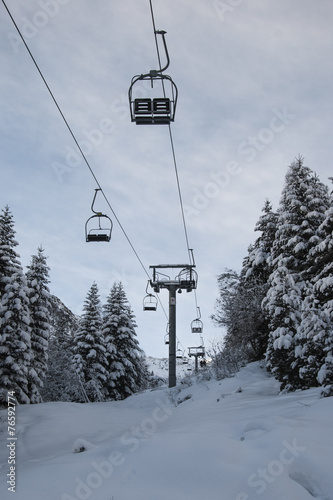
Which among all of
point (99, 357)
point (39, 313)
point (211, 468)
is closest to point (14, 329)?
point (39, 313)

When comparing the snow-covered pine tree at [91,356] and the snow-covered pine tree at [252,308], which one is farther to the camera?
the snow-covered pine tree at [91,356]

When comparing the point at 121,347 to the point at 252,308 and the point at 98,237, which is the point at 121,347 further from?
the point at 98,237

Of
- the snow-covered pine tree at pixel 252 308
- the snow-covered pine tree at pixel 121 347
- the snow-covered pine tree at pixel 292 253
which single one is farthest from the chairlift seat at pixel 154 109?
the snow-covered pine tree at pixel 121 347

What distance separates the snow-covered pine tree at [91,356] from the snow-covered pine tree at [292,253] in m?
17.5

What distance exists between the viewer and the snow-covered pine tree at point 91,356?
31.4 meters

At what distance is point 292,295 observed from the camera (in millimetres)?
13516

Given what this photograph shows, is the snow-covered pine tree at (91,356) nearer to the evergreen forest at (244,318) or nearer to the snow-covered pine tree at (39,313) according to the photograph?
the evergreen forest at (244,318)

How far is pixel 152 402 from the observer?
2039 cm

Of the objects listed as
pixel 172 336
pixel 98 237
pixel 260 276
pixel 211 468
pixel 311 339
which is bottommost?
pixel 211 468

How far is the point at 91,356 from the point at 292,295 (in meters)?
22.0

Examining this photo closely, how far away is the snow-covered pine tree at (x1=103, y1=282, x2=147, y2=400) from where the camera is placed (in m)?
34.0

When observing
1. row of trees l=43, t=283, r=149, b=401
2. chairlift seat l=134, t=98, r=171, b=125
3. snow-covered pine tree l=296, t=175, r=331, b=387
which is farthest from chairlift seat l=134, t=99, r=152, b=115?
row of trees l=43, t=283, r=149, b=401

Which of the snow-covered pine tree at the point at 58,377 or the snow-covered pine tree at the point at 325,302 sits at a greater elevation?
the snow-covered pine tree at the point at 325,302

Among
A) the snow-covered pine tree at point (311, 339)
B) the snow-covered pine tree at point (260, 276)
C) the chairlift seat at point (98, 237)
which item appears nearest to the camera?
the snow-covered pine tree at point (311, 339)
